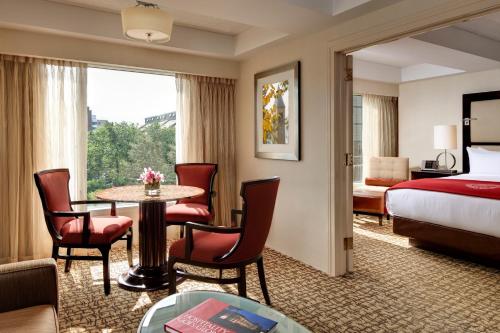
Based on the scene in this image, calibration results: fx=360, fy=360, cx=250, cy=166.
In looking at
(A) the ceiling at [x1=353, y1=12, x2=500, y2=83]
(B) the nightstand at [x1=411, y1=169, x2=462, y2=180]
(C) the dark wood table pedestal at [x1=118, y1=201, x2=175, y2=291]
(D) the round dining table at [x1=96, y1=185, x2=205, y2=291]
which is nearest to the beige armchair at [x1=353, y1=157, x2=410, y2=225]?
(B) the nightstand at [x1=411, y1=169, x2=462, y2=180]

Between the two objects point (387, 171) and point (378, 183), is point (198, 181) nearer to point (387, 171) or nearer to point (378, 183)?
point (378, 183)

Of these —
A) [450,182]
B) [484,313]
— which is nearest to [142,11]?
[484,313]

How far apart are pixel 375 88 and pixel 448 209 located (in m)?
3.35

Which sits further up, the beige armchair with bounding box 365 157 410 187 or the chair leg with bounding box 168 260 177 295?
the beige armchair with bounding box 365 157 410 187

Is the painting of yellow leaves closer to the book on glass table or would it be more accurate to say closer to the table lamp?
the book on glass table

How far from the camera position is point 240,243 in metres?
2.41

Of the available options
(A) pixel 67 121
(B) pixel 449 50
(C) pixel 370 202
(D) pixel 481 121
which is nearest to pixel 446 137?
(D) pixel 481 121

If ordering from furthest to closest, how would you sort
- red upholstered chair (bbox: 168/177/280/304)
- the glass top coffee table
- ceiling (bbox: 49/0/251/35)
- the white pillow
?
the white pillow
ceiling (bbox: 49/0/251/35)
red upholstered chair (bbox: 168/177/280/304)
the glass top coffee table

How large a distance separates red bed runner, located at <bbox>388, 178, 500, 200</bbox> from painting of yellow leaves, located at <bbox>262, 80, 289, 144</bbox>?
1.62 metres

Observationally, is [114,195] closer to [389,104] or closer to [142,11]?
[142,11]

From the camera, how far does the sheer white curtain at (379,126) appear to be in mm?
6559

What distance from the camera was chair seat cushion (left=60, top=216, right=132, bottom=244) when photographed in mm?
2852

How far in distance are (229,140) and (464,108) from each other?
393 cm

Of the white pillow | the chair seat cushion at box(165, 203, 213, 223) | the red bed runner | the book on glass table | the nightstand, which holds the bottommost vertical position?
the book on glass table
